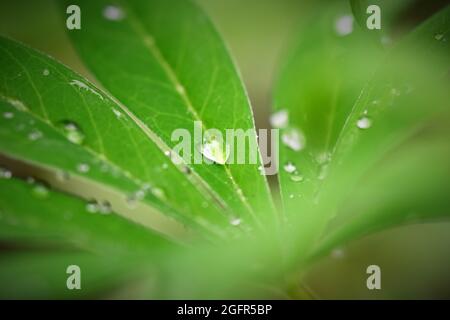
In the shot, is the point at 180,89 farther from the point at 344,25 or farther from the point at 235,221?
the point at 344,25

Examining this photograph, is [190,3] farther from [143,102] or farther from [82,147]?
[82,147]

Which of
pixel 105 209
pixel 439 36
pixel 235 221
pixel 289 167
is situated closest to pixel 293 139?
pixel 289 167

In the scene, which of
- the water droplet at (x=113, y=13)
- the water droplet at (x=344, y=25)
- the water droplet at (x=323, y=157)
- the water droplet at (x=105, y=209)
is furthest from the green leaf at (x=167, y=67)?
the water droplet at (x=344, y=25)

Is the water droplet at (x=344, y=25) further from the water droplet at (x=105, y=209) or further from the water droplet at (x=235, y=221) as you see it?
the water droplet at (x=105, y=209)

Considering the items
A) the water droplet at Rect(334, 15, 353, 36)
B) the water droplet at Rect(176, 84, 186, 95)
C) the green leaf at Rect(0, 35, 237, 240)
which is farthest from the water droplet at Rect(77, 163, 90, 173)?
the water droplet at Rect(334, 15, 353, 36)

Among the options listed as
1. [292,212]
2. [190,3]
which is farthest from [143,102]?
[292,212]

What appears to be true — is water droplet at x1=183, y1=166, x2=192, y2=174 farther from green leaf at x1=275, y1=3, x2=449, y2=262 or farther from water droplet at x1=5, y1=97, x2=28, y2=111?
water droplet at x1=5, y1=97, x2=28, y2=111
